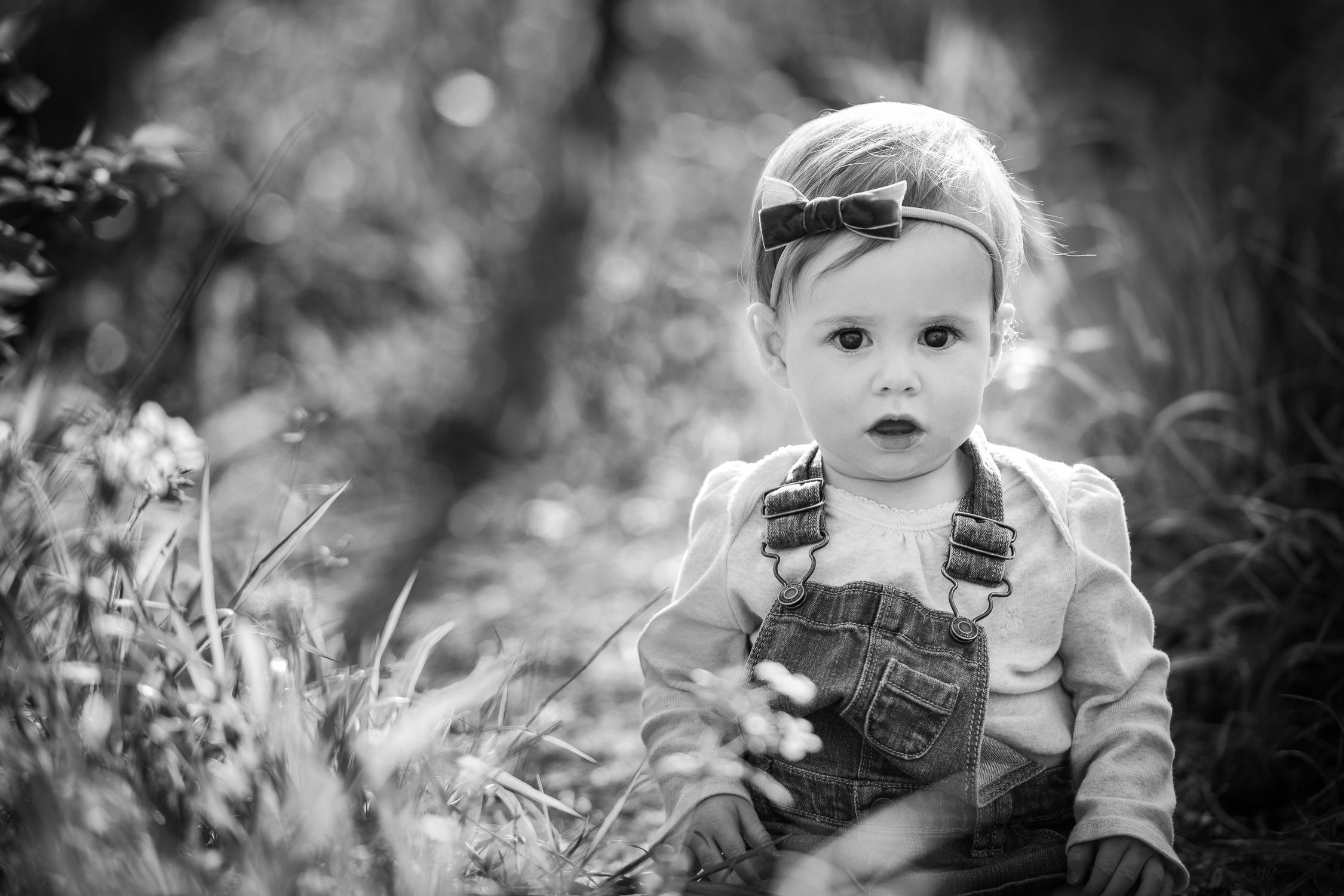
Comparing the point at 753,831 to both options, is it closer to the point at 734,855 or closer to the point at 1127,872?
the point at 734,855

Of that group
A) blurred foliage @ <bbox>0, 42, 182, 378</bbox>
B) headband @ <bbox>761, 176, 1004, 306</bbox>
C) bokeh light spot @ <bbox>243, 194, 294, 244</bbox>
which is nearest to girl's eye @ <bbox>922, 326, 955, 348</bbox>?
headband @ <bbox>761, 176, 1004, 306</bbox>

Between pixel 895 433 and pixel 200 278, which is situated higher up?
pixel 895 433

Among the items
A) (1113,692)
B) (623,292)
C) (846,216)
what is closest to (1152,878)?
(1113,692)

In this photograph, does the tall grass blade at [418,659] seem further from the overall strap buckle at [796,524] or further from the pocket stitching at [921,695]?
the pocket stitching at [921,695]

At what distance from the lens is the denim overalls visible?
5.01 ft

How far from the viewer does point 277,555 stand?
1.74 metres

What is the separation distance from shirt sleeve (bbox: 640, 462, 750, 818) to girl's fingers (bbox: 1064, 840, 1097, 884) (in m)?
0.52

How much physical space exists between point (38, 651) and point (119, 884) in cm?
60

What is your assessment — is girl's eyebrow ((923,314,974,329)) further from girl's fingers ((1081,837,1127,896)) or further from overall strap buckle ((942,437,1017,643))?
girl's fingers ((1081,837,1127,896))

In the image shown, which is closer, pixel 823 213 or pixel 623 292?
pixel 823 213

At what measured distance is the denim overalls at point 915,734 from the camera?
153 cm

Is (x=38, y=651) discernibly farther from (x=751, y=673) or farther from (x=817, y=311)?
(x=817, y=311)

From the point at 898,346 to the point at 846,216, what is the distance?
187mm

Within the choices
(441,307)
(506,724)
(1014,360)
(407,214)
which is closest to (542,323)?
(441,307)
